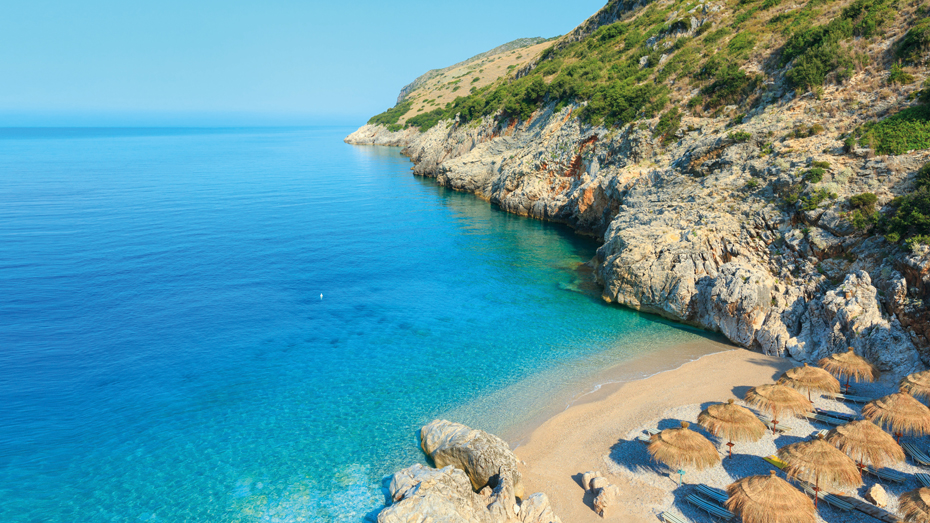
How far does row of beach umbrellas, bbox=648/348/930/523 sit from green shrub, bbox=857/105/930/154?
13967 mm

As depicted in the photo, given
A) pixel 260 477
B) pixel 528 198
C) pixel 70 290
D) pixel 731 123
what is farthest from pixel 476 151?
pixel 260 477

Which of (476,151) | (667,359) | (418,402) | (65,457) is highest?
(476,151)

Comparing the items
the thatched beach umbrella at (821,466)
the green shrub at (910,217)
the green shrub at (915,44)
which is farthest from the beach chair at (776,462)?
the green shrub at (915,44)

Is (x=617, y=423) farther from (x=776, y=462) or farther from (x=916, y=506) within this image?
(x=916, y=506)

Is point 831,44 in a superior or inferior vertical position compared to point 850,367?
superior

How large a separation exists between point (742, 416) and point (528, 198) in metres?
43.0

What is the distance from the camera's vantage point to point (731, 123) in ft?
132

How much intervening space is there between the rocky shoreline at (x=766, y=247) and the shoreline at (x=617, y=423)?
2859 millimetres

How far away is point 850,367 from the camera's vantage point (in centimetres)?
2200

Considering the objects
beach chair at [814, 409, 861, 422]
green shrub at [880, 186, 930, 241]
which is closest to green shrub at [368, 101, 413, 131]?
green shrub at [880, 186, 930, 241]

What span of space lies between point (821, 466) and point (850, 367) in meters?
8.20

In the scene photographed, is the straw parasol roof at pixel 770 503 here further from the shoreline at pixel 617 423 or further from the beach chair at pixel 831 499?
the shoreline at pixel 617 423

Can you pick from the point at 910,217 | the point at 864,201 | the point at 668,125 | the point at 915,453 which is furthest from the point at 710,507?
the point at 668,125

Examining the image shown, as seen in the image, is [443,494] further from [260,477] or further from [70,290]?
[70,290]
